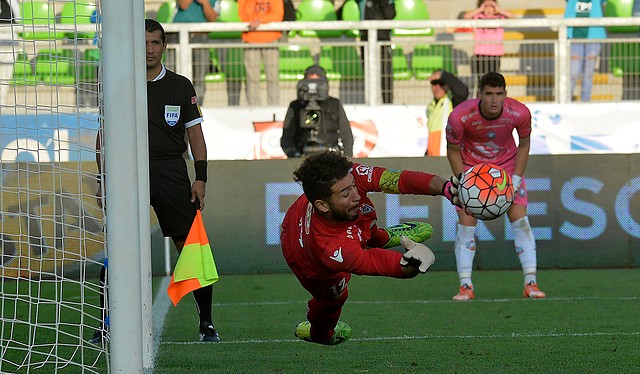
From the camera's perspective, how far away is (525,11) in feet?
56.1

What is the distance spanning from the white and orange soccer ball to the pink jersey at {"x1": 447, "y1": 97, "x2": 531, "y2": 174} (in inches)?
164

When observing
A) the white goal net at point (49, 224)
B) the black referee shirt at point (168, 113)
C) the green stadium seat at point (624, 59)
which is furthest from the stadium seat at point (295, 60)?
the black referee shirt at point (168, 113)

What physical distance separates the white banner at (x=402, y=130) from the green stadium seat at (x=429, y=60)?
1.76 feet

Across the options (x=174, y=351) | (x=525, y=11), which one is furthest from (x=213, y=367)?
(x=525, y=11)

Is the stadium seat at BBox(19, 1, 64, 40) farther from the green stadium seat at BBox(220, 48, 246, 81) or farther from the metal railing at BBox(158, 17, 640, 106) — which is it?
the green stadium seat at BBox(220, 48, 246, 81)

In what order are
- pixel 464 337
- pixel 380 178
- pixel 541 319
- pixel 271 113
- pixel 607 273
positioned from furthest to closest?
pixel 271 113
pixel 607 273
pixel 541 319
pixel 464 337
pixel 380 178

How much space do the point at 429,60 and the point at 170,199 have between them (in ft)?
25.6

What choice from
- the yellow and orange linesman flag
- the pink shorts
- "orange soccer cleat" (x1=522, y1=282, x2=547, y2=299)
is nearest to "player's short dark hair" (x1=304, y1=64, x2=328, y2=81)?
the pink shorts

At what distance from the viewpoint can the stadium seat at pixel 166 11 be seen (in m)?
15.9

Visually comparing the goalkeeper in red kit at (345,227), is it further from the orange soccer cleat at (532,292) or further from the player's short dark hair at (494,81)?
the orange soccer cleat at (532,292)

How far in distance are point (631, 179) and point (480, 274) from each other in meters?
2.10

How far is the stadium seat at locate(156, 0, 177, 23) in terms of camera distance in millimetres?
15875

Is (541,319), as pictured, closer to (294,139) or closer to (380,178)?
(380,178)

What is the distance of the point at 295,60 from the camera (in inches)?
573
